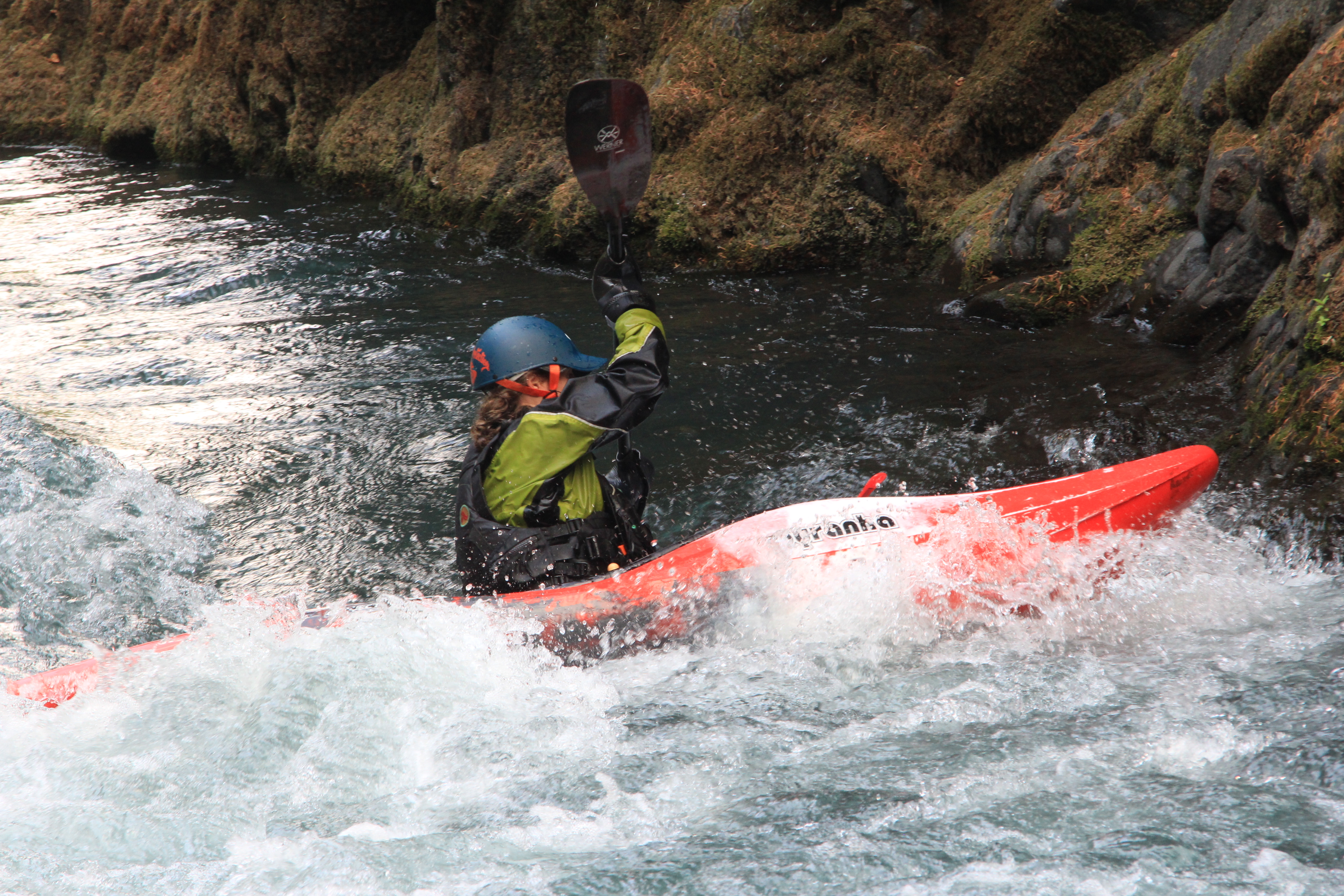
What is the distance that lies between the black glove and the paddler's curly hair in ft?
1.25

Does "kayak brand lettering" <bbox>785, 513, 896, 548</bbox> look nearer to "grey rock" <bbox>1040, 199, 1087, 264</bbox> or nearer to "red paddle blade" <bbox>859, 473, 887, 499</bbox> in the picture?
"red paddle blade" <bbox>859, 473, 887, 499</bbox>

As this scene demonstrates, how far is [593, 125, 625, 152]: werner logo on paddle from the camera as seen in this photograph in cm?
457

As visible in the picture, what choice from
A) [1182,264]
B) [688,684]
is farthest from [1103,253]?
[688,684]

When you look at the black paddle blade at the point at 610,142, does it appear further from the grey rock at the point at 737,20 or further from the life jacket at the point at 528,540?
the grey rock at the point at 737,20

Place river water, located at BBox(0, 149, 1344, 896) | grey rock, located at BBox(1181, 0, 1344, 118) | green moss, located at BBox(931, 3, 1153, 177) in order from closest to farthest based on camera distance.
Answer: river water, located at BBox(0, 149, 1344, 896) < grey rock, located at BBox(1181, 0, 1344, 118) < green moss, located at BBox(931, 3, 1153, 177)

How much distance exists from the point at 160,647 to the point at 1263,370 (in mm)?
4741

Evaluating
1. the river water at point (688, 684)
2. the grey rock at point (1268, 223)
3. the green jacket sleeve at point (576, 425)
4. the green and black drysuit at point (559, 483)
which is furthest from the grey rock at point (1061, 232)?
the green jacket sleeve at point (576, 425)

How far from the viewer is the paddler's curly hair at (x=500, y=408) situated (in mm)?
3584

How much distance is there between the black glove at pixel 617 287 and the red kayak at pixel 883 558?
3.06 ft

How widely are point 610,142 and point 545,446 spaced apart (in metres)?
1.81

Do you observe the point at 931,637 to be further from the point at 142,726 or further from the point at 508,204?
the point at 508,204

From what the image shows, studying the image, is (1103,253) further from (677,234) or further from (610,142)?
(677,234)

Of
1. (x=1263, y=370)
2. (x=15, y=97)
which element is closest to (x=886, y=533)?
(x=1263, y=370)

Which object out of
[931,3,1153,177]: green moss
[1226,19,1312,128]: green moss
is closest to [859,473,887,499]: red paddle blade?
[1226,19,1312,128]: green moss
